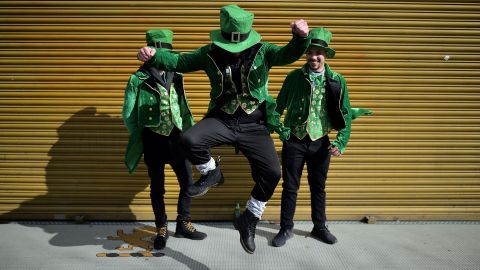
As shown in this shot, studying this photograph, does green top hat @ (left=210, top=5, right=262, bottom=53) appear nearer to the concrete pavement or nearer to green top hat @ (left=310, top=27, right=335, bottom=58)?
green top hat @ (left=310, top=27, right=335, bottom=58)

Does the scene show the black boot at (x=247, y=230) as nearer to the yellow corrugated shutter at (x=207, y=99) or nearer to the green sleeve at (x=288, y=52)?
the green sleeve at (x=288, y=52)

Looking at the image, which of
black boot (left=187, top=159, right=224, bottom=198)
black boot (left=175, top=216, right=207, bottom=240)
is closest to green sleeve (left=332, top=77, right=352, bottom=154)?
black boot (left=187, top=159, right=224, bottom=198)

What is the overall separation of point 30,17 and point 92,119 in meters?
1.39

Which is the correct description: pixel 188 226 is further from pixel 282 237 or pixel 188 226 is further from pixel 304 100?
pixel 304 100

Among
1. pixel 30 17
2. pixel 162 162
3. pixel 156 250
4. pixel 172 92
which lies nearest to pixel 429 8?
pixel 172 92

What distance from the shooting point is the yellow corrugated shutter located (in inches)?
199

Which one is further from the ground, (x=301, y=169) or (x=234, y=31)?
(x=234, y=31)

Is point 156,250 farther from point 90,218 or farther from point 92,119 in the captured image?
point 92,119

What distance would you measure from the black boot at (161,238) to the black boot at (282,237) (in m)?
1.15

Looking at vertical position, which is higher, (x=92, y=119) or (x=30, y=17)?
(x=30, y=17)

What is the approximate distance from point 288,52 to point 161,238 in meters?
2.41

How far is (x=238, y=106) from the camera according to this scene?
3711mm

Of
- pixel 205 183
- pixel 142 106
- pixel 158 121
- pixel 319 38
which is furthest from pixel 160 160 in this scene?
pixel 319 38

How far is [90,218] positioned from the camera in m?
5.37
